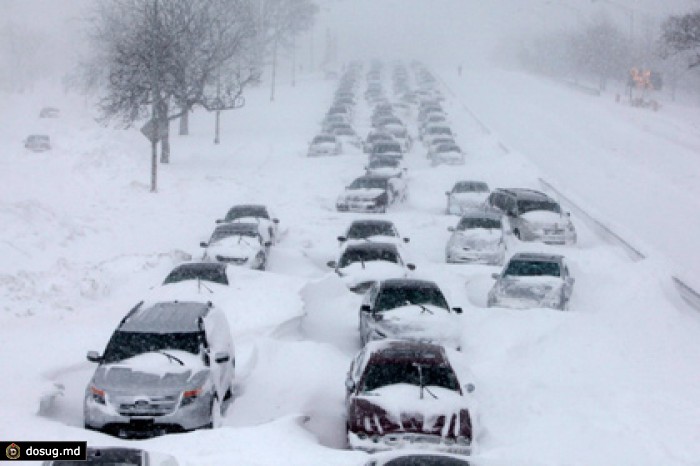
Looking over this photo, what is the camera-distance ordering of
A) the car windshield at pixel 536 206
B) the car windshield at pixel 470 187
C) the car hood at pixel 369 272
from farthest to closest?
the car windshield at pixel 470 187
the car windshield at pixel 536 206
the car hood at pixel 369 272

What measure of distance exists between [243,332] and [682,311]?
10.3 m

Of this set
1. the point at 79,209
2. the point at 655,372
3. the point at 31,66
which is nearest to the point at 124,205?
the point at 79,209

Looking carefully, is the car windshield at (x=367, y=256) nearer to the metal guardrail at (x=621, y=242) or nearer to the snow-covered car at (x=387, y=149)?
the metal guardrail at (x=621, y=242)

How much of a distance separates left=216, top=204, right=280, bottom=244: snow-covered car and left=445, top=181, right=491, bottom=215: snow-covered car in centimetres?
729

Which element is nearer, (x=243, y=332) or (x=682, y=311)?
(x=243, y=332)

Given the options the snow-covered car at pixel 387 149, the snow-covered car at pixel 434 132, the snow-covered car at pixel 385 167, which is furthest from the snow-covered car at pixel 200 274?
the snow-covered car at pixel 434 132

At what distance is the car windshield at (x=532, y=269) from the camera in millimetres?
18672

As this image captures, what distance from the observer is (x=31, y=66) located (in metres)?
111

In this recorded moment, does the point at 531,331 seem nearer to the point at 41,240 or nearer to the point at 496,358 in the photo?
the point at 496,358

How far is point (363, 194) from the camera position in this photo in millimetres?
29406

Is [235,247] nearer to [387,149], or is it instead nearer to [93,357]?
[93,357]

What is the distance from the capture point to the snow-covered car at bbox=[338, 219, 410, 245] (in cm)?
2178

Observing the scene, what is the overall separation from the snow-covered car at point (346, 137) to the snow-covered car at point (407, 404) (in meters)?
33.9

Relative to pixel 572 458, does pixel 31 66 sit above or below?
below
